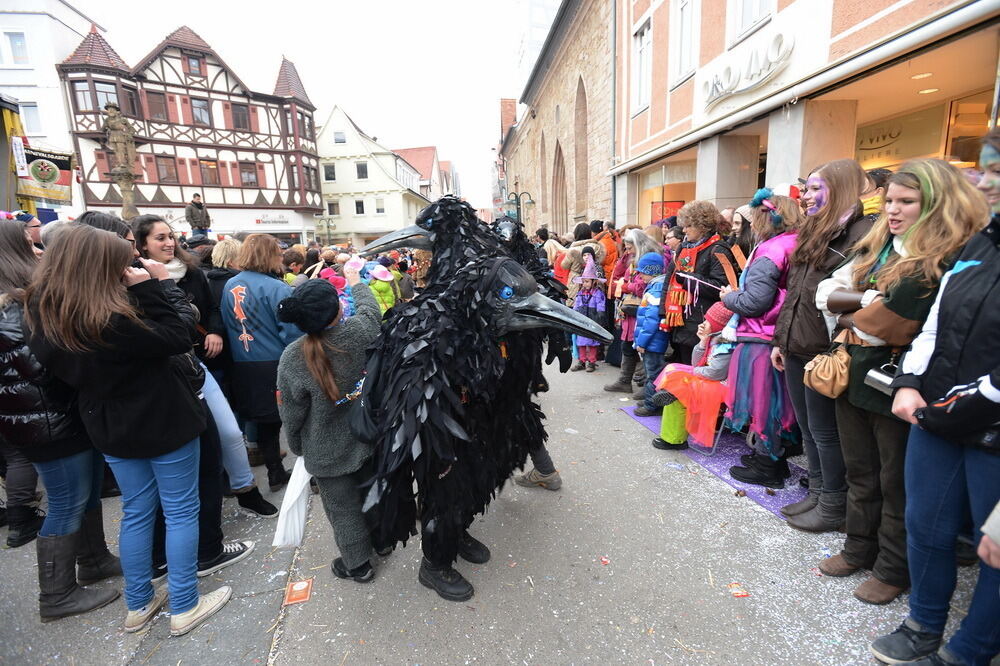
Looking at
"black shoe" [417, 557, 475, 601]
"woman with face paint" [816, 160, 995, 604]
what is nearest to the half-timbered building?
"black shoe" [417, 557, 475, 601]

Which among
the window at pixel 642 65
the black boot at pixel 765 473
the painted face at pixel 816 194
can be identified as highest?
the window at pixel 642 65

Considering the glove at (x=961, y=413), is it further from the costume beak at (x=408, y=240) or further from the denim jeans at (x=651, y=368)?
the denim jeans at (x=651, y=368)

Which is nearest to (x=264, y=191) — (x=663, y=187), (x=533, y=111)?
(x=533, y=111)

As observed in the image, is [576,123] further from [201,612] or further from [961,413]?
[201,612]

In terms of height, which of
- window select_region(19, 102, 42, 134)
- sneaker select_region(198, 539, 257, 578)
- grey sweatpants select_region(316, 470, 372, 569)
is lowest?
sneaker select_region(198, 539, 257, 578)

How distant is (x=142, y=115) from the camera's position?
24484 mm

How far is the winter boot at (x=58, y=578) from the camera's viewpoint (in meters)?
2.41

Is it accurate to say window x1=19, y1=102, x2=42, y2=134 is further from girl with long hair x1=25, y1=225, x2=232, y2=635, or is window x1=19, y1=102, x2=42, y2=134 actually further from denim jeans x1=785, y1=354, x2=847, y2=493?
denim jeans x1=785, y1=354, x2=847, y2=493

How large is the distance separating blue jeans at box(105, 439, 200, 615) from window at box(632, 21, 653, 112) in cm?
1175

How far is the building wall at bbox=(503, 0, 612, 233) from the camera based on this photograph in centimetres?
1370

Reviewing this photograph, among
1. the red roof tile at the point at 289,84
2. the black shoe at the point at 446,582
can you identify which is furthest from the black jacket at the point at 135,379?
the red roof tile at the point at 289,84

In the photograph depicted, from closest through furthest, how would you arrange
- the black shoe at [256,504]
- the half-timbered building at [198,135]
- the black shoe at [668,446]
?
the black shoe at [256,504], the black shoe at [668,446], the half-timbered building at [198,135]

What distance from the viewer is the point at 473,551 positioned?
8.88 feet

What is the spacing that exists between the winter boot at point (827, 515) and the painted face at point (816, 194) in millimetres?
1713
